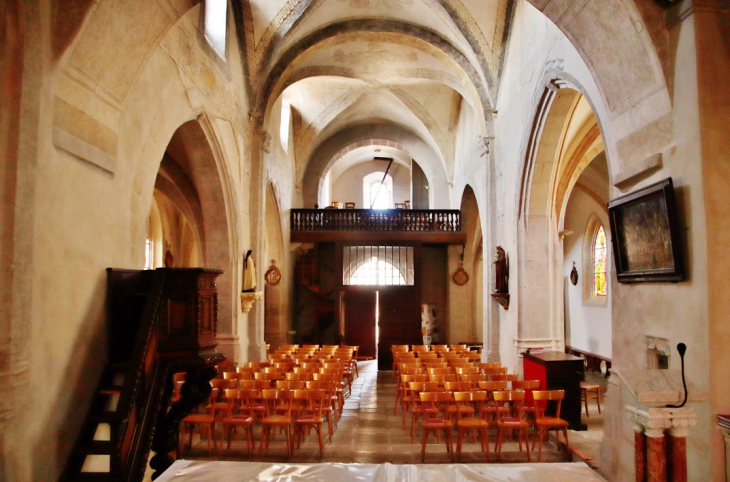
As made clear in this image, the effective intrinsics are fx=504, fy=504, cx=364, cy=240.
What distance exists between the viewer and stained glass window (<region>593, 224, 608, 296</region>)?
1452 centimetres

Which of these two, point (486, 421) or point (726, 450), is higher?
point (726, 450)

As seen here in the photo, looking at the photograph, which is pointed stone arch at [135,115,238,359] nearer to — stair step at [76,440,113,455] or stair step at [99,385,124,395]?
stair step at [99,385,124,395]

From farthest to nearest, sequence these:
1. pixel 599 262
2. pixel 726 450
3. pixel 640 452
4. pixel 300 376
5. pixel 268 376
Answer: pixel 599 262 < pixel 268 376 < pixel 300 376 < pixel 726 450 < pixel 640 452

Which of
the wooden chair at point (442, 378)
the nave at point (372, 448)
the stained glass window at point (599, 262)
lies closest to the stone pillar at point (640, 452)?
the nave at point (372, 448)

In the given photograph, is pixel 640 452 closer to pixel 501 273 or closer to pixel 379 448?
pixel 379 448

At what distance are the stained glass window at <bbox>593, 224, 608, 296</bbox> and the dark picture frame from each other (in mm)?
9709

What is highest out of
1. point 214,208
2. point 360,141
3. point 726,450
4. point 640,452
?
point 360,141

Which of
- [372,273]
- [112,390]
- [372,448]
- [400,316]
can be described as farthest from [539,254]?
[372,273]

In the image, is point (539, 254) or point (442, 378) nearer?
point (442, 378)

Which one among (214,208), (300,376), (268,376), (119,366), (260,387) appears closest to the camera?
(119,366)

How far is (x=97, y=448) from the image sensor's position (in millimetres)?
4777

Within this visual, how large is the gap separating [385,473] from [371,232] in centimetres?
1487

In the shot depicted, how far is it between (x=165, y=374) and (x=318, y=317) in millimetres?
13044

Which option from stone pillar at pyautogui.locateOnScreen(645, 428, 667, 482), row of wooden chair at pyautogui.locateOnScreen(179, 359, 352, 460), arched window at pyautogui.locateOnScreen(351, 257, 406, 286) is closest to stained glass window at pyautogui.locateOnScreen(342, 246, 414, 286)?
arched window at pyautogui.locateOnScreen(351, 257, 406, 286)
